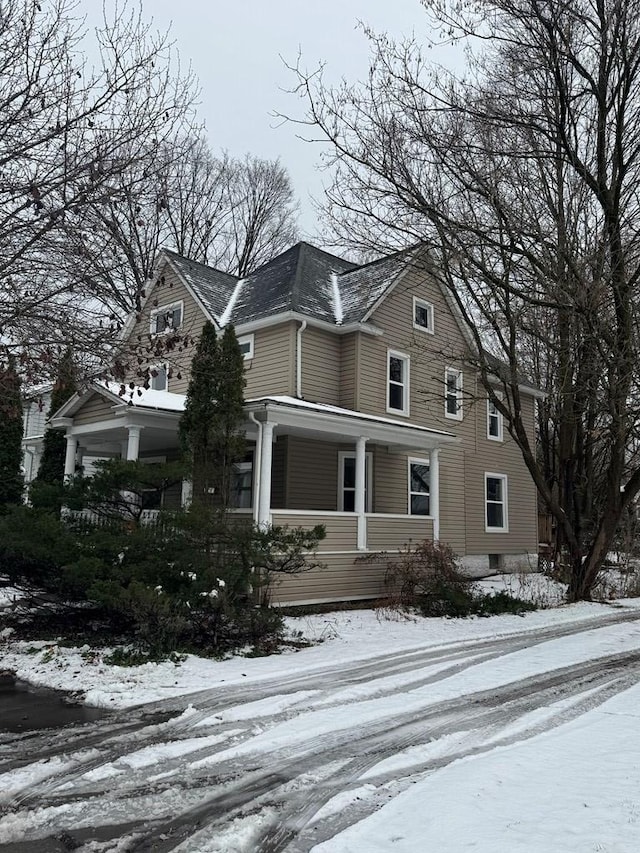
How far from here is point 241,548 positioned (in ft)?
30.8

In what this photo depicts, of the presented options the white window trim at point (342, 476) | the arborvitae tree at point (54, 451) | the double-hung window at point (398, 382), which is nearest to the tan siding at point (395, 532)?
the white window trim at point (342, 476)

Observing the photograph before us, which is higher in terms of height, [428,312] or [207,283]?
[207,283]

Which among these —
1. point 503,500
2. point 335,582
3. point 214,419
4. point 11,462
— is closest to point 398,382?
point 503,500

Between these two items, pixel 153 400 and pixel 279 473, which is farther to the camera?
pixel 279 473

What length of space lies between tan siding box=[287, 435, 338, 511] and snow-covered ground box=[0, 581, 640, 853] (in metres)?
6.65

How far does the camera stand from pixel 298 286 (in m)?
16.8

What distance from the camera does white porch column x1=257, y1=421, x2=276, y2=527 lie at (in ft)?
39.0

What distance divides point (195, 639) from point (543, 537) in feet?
63.2

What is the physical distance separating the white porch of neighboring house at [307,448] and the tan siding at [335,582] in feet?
0.06

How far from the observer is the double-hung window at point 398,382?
56.5ft

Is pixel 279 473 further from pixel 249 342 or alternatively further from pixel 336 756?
pixel 336 756

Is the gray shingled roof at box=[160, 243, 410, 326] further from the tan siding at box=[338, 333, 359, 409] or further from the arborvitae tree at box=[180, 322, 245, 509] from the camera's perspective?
the arborvitae tree at box=[180, 322, 245, 509]

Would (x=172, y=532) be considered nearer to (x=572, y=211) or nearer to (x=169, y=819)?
(x=169, y=819)

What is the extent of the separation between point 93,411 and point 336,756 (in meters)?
10.9
